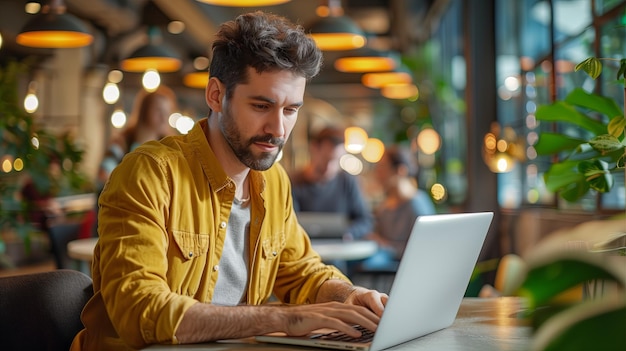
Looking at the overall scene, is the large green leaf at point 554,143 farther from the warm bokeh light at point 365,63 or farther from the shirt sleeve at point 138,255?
the warm bokeh light at point 365,63

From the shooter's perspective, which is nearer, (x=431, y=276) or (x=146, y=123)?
(x=431, y=276)

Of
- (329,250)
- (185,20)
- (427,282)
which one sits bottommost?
(329,250)

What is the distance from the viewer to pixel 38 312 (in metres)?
1.91

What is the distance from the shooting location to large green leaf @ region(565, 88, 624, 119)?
229 centimetres

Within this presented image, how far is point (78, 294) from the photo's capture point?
2.00m

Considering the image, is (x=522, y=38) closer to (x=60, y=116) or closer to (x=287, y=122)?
(x=287, y=122)

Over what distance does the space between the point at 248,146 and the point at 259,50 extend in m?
0.25

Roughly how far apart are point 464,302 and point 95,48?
1304 cm

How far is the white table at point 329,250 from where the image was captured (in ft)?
13.7

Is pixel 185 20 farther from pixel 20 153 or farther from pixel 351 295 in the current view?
pixel 351 295

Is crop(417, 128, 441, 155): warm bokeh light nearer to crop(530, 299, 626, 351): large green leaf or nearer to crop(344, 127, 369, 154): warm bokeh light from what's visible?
crop(530, 299, 626, 351): large green leaf

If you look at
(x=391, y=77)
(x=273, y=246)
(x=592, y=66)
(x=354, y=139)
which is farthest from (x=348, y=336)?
(x=354, y=139)

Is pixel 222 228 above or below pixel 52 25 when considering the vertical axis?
below

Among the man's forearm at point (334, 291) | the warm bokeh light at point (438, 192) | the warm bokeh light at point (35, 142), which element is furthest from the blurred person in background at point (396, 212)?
the man's forearm at point (334, 291)
